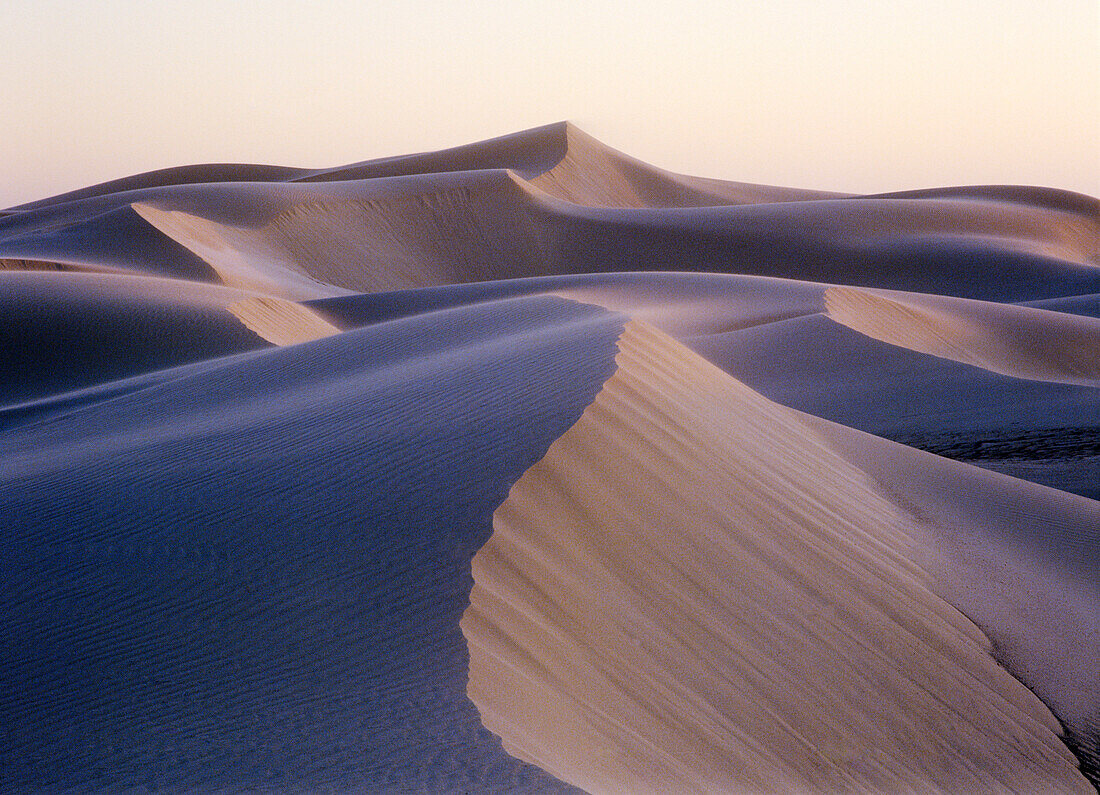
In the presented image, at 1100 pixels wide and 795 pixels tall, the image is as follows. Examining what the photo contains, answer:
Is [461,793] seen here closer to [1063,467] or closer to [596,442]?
[596,442]

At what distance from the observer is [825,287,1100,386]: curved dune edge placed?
1410 centimetres

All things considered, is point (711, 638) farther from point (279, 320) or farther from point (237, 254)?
point (237, 254)

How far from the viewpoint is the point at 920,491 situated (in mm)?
7164

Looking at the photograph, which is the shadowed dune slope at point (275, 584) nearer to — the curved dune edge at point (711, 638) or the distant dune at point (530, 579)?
the distant dune at point (530, 579)

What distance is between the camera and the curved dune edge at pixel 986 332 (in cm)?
1410

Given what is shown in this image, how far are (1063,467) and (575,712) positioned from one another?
7.08 meters

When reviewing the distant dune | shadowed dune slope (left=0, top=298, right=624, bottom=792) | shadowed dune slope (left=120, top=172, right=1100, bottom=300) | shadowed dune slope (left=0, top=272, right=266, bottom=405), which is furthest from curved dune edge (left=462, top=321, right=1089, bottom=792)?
shadowed dune slope (left=120, top=172, right=1100, bottom=300)

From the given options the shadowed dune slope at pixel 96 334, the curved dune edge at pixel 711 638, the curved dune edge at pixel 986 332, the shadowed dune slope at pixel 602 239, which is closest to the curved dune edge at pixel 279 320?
the shadowed dune slope at pixel 96 334

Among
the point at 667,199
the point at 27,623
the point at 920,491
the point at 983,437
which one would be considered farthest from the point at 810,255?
the point at 27,623

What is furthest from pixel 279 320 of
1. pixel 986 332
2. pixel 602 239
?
pixel 602 239

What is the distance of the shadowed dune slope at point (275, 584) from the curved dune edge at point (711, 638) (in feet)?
0.56

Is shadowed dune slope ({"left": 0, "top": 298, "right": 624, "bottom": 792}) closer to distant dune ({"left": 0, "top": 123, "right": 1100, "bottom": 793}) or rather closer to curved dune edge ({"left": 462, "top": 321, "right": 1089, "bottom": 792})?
distant dune ({"left": 0, "top": 123, "right": 1100, "bottom": 793})

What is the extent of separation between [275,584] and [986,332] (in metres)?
13.4

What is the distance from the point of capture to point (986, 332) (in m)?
15.5
